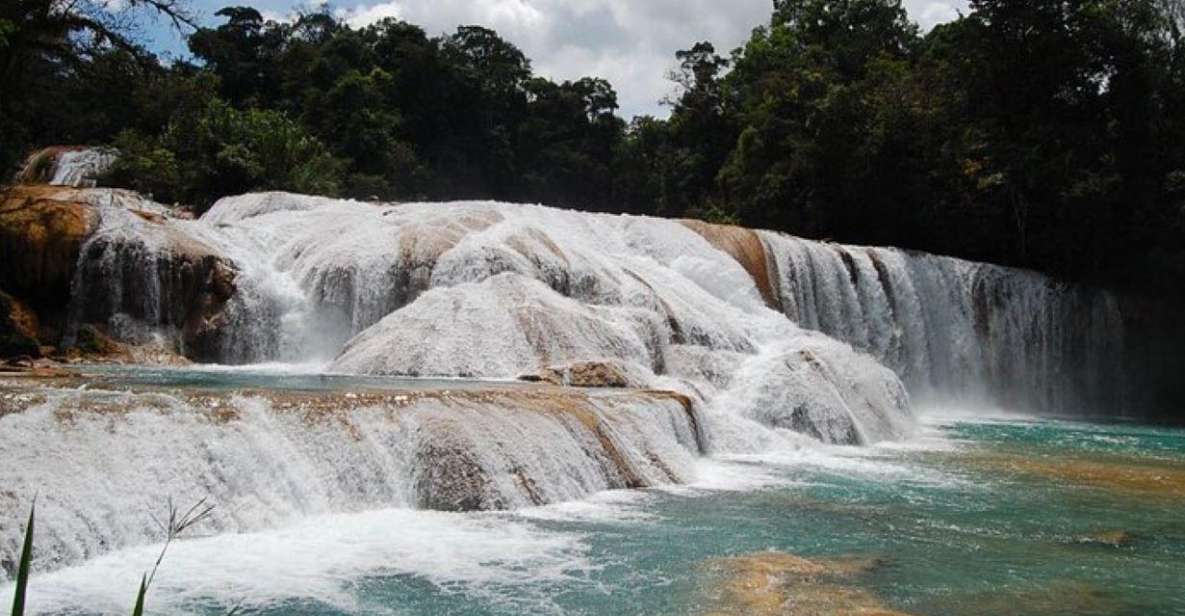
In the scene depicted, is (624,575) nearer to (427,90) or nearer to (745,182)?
(745,182)

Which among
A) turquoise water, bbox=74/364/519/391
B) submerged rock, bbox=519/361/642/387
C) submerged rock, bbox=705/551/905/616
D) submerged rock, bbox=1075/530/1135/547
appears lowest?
submerged rock, bbox=705/551/905/616

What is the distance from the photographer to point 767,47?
4541 cm

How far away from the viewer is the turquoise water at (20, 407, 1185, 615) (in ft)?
21.7

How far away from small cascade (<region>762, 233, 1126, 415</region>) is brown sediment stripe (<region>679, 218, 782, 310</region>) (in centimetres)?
27

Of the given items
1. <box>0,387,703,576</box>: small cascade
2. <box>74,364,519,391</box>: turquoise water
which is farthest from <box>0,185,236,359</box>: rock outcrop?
<box>0,387,703,576</box>: small cascade

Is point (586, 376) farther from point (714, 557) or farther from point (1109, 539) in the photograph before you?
point (1109, 539)

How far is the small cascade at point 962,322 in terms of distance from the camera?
76.0 feet

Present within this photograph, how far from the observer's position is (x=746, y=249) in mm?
22266

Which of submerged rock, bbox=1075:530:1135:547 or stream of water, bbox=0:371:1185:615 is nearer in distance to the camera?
stream of water, bbox=0:371:1185:615

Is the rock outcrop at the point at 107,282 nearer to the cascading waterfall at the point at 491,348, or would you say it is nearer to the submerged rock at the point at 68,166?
the cascading waterfall at the point at 491,348

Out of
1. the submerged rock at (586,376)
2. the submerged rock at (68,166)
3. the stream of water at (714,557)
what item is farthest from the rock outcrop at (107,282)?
the submerged rock at (68,166)

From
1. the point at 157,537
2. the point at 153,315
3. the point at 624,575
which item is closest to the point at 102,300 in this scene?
the point at 153,315

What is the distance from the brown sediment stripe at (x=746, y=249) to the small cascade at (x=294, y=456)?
419 inches

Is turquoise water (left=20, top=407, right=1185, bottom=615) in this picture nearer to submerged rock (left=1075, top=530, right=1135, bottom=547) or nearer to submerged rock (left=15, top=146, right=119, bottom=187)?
submerged rock (left=1075, top=530, right=1135, bottom=547)
